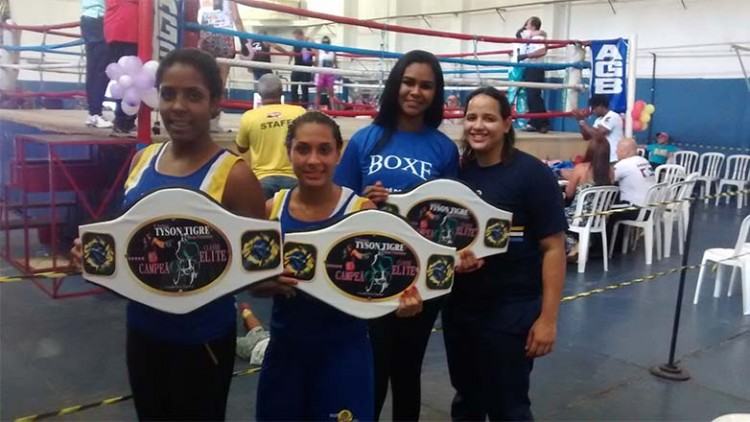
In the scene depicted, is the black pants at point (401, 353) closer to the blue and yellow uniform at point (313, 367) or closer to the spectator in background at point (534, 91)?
the blue and yellow uniform at point (313, 367)

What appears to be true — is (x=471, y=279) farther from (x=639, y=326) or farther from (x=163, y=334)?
(x=639, y=326)

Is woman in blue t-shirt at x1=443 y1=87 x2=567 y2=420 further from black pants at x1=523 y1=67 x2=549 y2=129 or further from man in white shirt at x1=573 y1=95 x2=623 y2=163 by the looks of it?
black pants at x1=523 y1=67 x2=549 y2=129

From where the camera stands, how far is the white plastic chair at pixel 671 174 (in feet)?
22.9

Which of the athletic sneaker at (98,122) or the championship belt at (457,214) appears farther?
the athletic sneaker at (98,122)

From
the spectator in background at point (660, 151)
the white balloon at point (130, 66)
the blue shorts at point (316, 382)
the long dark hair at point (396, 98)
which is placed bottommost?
the blue shorts at point (316, 382)

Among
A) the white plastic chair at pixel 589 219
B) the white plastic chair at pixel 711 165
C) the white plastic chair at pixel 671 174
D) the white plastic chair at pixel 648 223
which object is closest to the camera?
the white plastic chair at pixel 589 219

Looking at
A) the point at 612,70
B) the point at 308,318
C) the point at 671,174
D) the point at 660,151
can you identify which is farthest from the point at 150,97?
the point at 660,151

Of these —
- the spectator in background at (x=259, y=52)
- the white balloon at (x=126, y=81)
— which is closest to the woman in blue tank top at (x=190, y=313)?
the white balloon at (x=126, y=81)

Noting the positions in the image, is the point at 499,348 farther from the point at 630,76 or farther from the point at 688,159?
A: the point at 688,159

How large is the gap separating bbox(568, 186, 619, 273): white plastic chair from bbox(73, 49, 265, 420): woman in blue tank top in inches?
169

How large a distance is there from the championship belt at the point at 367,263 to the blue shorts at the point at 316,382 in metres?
0.11

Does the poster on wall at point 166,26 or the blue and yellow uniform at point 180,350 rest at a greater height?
the poster on wall at point 166,26

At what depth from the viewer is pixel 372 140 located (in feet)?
6.77

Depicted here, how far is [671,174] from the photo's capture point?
288 inches
